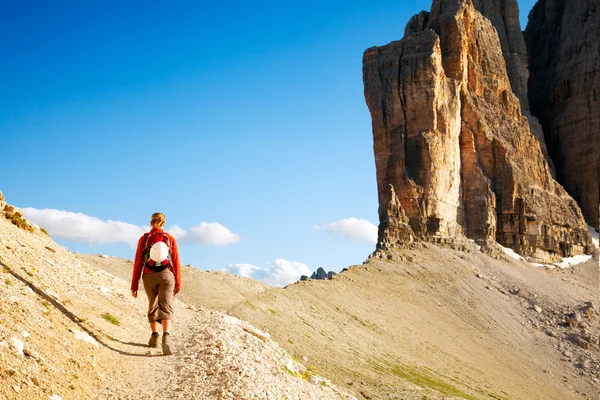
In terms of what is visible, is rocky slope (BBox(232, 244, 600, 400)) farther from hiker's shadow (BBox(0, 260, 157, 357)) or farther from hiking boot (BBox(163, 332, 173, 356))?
hiker's shadow (BBox(0, 260, 157, 357))

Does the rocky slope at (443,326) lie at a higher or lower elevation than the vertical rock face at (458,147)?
lower

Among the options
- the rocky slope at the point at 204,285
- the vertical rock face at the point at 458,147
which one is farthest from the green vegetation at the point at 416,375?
the vertical rock face at the point at 458,147

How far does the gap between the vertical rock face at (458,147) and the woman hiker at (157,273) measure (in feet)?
111

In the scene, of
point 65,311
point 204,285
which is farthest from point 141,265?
point 204,285

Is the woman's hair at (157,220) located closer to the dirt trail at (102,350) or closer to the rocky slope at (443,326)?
the dirt trail at (102,350)

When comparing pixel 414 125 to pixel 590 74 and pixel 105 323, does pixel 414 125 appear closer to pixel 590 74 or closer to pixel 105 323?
pixel 590 74

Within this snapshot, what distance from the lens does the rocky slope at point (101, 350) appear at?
770 cm

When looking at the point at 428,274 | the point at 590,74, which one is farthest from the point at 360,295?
the point at 590,74

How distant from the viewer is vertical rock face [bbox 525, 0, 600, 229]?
2689 inches

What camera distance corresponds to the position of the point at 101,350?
9367mm

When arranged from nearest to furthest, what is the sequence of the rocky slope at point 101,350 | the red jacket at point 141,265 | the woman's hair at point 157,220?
the rocky slope at point 101,350 → the red jacket at point 141,265 → the woman's hair at point 157,220

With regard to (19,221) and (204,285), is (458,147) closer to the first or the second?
(204,285)

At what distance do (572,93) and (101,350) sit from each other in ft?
242

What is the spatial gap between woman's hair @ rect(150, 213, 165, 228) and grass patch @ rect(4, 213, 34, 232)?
602 cm
